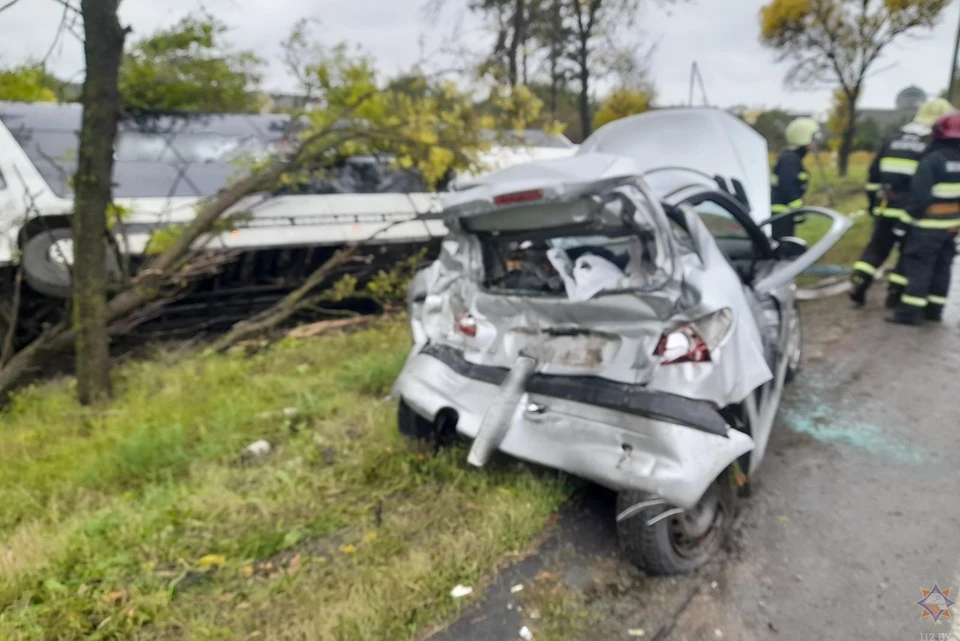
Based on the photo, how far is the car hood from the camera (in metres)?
6.66

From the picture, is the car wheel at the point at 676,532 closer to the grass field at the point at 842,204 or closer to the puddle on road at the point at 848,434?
the puddle on road at the point at 848,434

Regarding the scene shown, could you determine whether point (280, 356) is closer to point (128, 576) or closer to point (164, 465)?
point (164, 465)

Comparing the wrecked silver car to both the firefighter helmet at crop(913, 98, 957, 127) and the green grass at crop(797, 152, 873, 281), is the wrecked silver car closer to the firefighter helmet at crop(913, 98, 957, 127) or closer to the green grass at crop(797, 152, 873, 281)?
the firefighter helmet at crop(913, 98, 957, 127)

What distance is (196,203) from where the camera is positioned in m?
6.37

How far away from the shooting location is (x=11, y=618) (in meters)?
2.46

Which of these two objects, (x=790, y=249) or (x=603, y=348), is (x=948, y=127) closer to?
(x=790, y=249)

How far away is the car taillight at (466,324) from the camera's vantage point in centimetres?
347

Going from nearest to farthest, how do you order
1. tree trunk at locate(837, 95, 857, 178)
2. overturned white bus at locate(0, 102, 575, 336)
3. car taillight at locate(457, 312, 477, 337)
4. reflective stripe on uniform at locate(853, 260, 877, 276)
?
car taillight at locate(457, 312, 477, 337) < overturned white bus at locate(0, 102, 575, 336) < reflective stripe on uniform at locate(853, 260, 877, 276) < tree trunk at locate(837, 95, 857, 178)

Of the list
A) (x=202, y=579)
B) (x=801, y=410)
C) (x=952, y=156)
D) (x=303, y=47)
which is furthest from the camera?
(x=303, y=47)

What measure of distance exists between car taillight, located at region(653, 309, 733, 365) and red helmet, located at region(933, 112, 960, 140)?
3959mm

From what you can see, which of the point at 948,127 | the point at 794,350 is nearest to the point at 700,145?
the point at 948,127

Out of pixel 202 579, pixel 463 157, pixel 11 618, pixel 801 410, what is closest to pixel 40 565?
pixel 11 618

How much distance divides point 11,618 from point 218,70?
21.3 ft

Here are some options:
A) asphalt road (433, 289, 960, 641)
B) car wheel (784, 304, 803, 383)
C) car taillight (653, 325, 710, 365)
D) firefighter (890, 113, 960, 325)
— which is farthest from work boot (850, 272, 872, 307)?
car taillight (653, 325, 710, 365)
